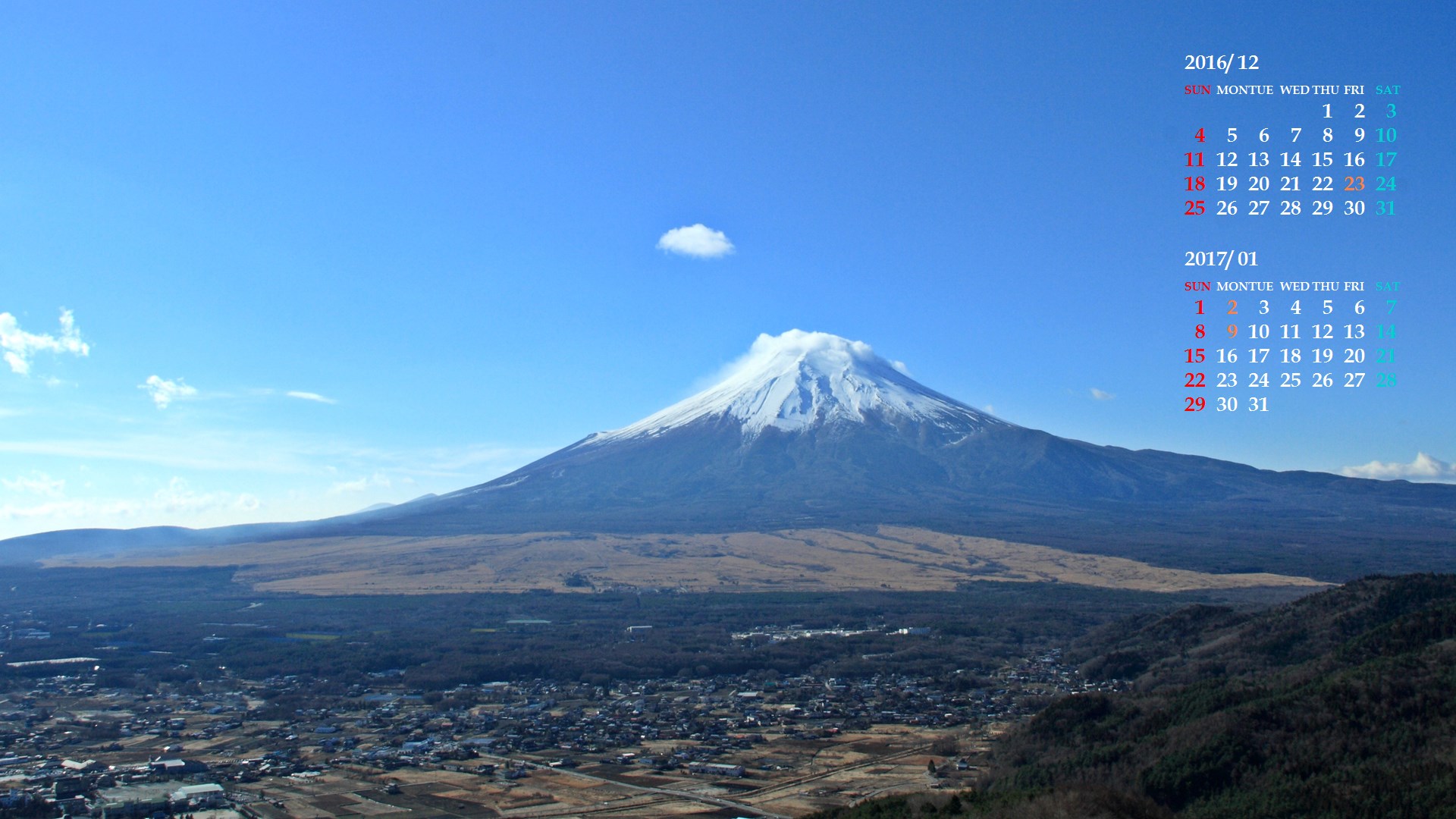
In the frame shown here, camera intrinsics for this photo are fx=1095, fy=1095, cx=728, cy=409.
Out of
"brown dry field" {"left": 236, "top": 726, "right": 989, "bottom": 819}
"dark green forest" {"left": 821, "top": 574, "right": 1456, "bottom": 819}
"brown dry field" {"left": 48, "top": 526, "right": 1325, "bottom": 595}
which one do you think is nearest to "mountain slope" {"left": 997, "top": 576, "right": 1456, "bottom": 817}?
"dark green forest" {"left": 821, "top": 574, "right": 1456, "bottom": 819}

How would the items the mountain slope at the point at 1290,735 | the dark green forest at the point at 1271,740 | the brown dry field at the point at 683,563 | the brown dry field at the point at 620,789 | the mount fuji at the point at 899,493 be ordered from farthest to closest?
the mount fuji at the point at 899,493 < the brown dry field at the point at 683,563 < the brown dry field at the point at 620,789 < the mountain slope at the point at 1290,735 < the dark green forest at the point at 1271,740

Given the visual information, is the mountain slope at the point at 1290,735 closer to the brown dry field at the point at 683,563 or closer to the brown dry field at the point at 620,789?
the brown dry field at the point at 620,789

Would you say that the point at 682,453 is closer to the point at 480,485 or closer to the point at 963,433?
the point at 480,485

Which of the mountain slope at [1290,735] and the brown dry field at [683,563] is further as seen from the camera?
the brown dry field at [683,563]

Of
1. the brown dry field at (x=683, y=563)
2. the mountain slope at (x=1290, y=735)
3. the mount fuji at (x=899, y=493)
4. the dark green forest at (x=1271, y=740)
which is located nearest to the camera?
the dark green forest at (x=1271, y=740)

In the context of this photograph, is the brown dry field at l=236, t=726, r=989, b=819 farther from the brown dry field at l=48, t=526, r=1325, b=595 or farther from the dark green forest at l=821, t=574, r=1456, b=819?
the brown dry field at l=48, t=526, r=1325, b=595

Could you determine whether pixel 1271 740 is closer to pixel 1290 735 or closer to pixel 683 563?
pixel 1290 735

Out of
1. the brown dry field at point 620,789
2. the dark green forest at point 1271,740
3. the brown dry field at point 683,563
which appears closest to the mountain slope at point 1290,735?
the dark green forest at point 1271,740

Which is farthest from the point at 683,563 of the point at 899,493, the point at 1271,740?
the point at 1271,740
